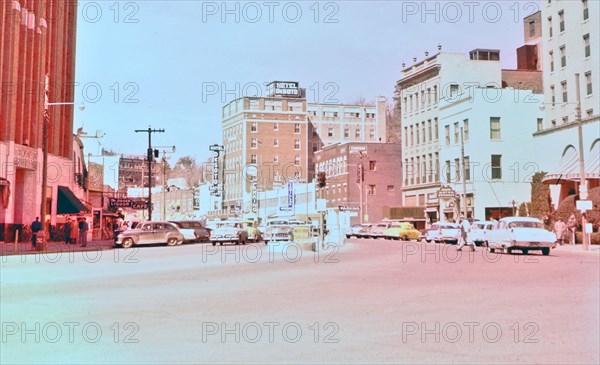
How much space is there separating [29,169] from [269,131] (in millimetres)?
84559

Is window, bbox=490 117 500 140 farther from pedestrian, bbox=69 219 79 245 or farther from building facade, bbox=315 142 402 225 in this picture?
pedestrian, bbox=69 219 79 245

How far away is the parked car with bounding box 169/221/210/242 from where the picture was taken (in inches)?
2018

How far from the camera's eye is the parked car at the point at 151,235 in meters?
43.6

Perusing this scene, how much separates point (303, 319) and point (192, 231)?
137 feet

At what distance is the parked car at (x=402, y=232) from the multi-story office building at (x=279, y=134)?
56410 mm

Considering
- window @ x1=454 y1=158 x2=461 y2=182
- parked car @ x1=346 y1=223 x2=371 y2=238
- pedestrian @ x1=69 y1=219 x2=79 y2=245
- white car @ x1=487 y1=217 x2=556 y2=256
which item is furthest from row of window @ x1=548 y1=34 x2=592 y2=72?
pedestrian @ x1=69 y1=219 x2=79 y2=245

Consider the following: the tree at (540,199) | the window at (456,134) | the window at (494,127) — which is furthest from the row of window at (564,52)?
the window at (456,134)

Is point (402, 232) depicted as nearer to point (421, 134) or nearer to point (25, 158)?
point (421, 134)

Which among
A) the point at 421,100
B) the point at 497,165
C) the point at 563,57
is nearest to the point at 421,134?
the point at 421,100

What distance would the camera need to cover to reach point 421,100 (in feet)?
254

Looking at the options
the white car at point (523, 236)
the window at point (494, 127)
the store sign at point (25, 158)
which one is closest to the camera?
the white car at point (523, 236)

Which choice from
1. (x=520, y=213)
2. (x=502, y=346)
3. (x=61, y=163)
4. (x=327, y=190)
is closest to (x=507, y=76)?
(x=520, y=213)

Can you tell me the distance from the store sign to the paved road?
22.5m

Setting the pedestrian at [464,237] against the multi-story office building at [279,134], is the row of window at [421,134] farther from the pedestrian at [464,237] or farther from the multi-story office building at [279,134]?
the multi-story office building at [279,134]
